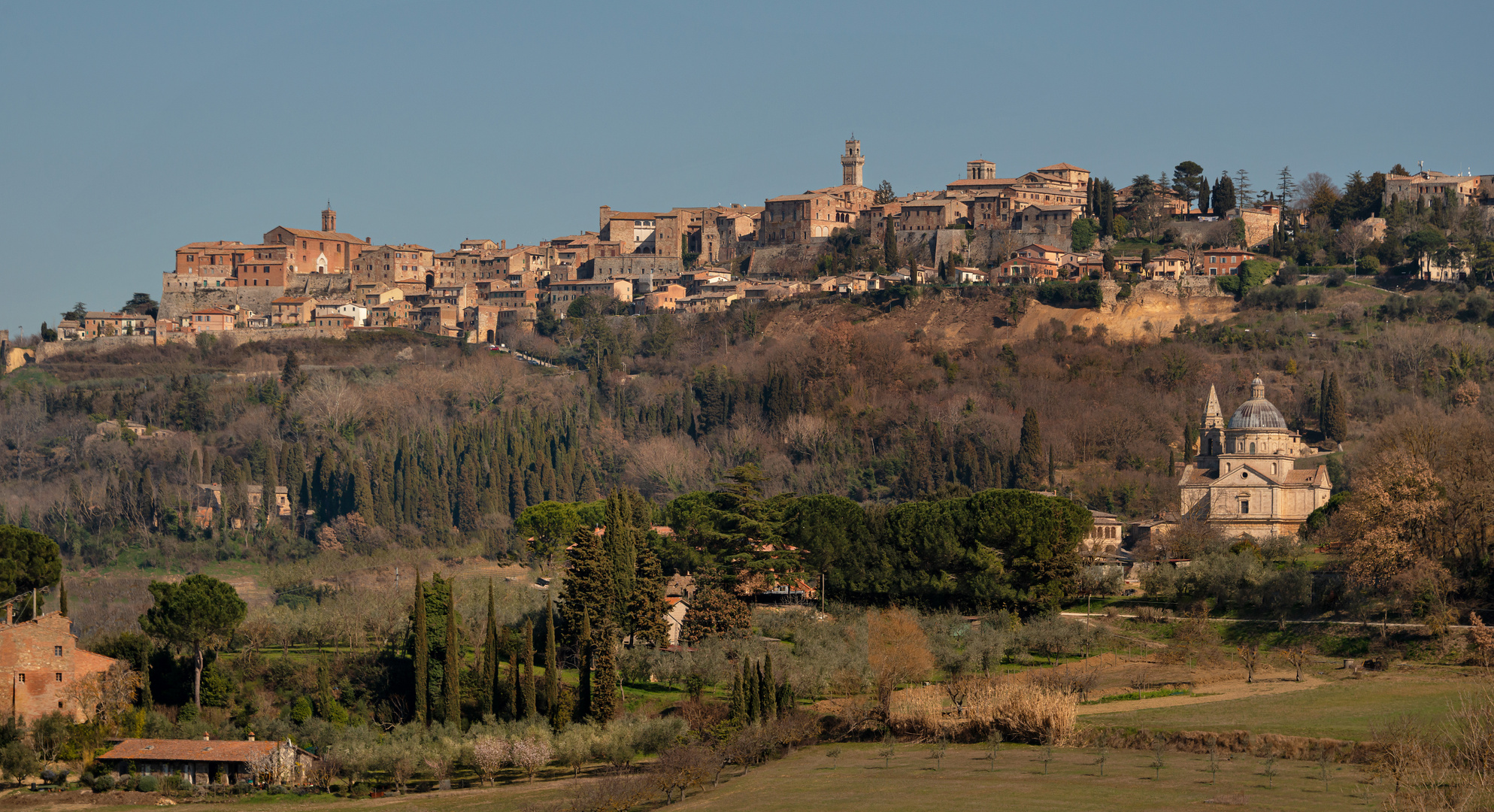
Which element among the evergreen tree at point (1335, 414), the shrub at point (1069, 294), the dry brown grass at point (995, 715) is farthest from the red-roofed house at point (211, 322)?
the dry brown grass at point (995, 715)

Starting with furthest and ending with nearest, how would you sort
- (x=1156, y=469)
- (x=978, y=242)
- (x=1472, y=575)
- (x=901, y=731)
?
(x=978, y=242) → (x=1156, y=469) → (x=1472, y=575) → (x=901, y=731)

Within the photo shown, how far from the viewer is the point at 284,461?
102 metres

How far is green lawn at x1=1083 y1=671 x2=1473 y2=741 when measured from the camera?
1556 inches

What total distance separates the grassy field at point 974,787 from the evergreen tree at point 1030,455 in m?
48.1

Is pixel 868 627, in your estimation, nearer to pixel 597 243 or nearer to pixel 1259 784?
pixel 1259 784

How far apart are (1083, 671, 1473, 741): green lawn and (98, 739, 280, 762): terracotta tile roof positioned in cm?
2019

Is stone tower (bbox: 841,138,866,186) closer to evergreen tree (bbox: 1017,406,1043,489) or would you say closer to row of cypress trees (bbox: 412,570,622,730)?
evergreen tree (bbox: 1017,406,1043,489)

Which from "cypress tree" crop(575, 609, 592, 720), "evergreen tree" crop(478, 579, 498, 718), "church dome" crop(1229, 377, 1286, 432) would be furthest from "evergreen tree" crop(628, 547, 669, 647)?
"church dome" crop(1229, 377, 1286, 432)

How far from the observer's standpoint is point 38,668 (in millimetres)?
46562

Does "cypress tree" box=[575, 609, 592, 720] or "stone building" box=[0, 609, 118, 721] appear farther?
"cypress tree" box=[575, 609, 592, 720]

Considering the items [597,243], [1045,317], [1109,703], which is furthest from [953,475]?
[597,243]

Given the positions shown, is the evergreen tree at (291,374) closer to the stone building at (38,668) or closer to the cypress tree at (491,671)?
the stone building at (38,668)

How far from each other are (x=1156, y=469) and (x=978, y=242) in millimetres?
41612

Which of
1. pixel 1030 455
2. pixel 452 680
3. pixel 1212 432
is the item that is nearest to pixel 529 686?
pixel 452 680
